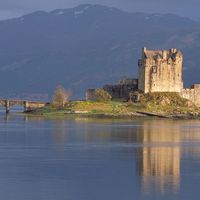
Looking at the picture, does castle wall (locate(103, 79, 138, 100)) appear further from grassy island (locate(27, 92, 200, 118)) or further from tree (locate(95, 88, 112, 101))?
grassy island (locate(27, 92, 200, 118))

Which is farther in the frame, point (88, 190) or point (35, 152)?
point (35, 152)

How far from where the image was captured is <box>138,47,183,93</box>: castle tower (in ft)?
445

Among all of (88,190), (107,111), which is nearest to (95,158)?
(88,190)

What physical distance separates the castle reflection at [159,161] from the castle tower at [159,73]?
174 feet

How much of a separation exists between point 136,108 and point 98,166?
79.7 metres

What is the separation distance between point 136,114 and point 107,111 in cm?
418

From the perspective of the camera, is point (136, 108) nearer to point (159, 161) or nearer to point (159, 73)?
point (159, 73)

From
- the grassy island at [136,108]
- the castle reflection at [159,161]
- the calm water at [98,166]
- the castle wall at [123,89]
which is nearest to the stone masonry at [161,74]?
the grassy island at [136,108]

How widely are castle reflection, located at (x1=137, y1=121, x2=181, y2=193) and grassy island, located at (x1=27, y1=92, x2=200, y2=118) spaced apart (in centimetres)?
4359

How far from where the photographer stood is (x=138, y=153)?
5841 centimetres

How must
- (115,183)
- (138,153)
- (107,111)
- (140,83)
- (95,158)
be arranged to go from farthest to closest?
(140,83) < (107,111) < (138,153) < (95,158) < (115,183)

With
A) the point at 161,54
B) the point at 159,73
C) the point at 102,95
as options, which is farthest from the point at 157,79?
the point at 102,95

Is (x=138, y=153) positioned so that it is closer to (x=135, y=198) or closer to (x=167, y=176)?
(x=167, y=176)

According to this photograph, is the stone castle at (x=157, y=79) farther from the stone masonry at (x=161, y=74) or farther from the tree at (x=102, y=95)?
the tree at (x=102, y=95)
